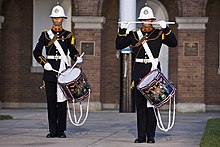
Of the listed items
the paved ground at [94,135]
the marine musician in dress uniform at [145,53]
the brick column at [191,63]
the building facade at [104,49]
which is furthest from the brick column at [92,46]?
the marine musician in dress uniform at [145,53]

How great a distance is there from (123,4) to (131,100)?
2857mm

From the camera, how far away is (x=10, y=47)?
22859mm

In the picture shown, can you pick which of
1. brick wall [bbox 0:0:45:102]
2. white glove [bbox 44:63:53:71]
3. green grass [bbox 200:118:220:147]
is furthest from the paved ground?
brick wall [bbox 0:0:45:102]

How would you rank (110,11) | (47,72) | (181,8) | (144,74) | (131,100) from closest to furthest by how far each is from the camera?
1. (144,74)
2. (47,72)
3. (131,100)
4. (181,8)
5. (110,11)

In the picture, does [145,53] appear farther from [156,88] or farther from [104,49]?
[104,49]

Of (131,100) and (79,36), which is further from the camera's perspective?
(79,36)

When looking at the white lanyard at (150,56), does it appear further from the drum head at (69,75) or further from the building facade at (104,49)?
the building facade at (104,49)

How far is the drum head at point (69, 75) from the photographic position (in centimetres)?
1060

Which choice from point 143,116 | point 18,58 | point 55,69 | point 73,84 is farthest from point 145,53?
point 18,58

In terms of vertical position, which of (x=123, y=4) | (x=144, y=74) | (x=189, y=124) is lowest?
(x=189, y=124)

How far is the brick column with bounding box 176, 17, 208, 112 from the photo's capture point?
808 inches

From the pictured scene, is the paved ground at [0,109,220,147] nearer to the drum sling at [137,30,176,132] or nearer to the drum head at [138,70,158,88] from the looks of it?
the drum sling at [137,30,176,132]

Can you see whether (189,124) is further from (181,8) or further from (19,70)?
(19,70)

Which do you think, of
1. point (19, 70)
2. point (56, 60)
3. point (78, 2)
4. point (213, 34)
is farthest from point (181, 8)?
point (56, 60)
